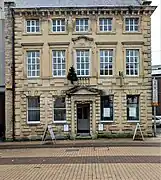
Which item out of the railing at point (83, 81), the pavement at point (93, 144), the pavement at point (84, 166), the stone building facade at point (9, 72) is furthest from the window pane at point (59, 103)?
the pavement at point (84, 166)

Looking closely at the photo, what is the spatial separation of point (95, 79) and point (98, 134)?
4153 mm

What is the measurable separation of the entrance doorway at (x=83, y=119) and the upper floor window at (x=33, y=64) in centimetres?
423

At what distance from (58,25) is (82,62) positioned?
3.39 meters

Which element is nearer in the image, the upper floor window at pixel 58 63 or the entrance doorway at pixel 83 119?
the upper floor window at pixel 58 63

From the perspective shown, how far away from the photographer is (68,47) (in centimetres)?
3497

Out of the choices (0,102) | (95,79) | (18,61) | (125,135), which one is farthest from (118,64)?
(0,102)

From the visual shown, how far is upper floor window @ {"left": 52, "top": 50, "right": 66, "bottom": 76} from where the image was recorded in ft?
115

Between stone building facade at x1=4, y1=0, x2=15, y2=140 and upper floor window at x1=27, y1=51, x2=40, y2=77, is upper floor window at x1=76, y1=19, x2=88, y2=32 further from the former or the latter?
stone building facade at x1=4, y1=0, x2=15, y2=140

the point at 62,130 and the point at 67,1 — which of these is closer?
the point at 62,130

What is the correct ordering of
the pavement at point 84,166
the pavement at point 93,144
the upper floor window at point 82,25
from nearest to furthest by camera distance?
1. the pavement at point 84,166
2. the pavement at point 93,144
3. the upper floor window at point 82,25

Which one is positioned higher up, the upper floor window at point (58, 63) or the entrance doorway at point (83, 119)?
the upper floor window at point (58, 63)

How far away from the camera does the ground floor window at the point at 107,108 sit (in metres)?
34.8

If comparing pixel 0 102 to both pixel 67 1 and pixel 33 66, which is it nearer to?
pixel 33 66

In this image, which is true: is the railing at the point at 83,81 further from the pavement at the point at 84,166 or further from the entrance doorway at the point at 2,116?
the pavement at the point at 84,166
